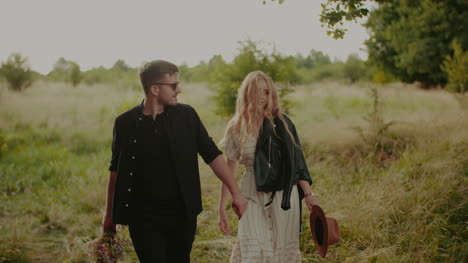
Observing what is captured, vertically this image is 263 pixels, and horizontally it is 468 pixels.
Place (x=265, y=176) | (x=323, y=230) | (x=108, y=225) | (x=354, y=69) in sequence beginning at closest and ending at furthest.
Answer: (x=108, y=225)
(x=323, y=230)
(x=265, y=176)
(x=354, y=69)

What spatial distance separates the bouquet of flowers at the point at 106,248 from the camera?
2.86m

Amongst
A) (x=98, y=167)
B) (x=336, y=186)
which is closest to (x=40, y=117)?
(x=98, y=167)

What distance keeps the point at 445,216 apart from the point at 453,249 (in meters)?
1.00

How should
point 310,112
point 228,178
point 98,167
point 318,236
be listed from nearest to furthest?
point 228,178 < point 318,236 < point 98,167 < point 310,112

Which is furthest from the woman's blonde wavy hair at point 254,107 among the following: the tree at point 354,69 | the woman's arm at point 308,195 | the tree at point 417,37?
the tree at point 354,69

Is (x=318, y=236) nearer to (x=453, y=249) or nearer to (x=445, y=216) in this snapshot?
(x=453, y=249)

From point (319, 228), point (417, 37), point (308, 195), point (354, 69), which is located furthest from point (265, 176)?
point (354, 69)

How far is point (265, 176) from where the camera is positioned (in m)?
3.25

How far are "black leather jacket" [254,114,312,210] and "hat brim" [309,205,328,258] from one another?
22 centimetres

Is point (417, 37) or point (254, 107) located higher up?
point (417, 37)

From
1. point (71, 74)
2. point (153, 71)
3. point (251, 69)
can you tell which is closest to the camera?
point (153, 71)

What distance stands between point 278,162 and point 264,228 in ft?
1.88

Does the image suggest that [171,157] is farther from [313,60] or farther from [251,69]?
[313,60]

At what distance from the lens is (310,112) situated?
16.6m
